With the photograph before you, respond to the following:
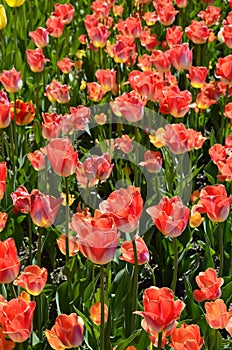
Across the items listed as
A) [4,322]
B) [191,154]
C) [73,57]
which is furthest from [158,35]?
[4,322]

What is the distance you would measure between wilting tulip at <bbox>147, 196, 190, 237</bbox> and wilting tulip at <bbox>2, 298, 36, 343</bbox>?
1.17 feet

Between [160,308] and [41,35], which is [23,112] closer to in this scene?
[41,35]

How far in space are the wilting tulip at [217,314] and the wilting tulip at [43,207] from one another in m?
0.45

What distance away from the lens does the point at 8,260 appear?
1.55m

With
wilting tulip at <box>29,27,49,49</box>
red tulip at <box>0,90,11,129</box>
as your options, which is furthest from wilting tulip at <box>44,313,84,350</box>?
wilting tulip at <box>29,27,49,49</box>

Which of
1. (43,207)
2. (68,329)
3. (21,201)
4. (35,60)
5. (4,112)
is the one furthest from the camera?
(35,60)

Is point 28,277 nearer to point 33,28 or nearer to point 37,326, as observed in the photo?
point 37,326

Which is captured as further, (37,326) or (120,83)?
(120,83)

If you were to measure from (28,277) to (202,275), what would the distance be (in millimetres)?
392

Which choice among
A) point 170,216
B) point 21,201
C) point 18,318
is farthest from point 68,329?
point 21,201

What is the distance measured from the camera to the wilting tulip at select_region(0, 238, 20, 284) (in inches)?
60.4

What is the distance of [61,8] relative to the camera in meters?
3.23

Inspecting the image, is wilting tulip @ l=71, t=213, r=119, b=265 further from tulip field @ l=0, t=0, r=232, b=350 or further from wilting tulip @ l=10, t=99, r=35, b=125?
wilting tulip @ l=10, t=99, r=35, b=125

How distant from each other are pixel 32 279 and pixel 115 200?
27cm
